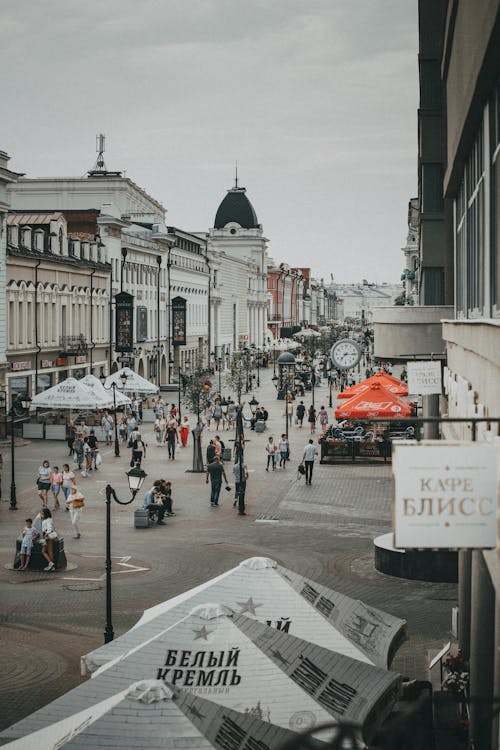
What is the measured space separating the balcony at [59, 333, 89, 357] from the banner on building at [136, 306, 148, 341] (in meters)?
14.4

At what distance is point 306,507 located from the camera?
31156mm

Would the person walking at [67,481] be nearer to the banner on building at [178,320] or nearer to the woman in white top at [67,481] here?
the woman in white top at [67,481]

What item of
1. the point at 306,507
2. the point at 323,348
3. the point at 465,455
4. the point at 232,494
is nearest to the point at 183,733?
the point at 465,455

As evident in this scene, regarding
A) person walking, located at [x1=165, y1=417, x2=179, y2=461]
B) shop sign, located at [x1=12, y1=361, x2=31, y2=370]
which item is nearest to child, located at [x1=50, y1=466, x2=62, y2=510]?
person walking, located at [x1=165, y1=417, x2=179, y2=461]

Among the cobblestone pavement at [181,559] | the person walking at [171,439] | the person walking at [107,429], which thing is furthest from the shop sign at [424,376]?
the person walking at [107,429]

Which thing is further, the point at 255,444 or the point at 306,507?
the point at 255,444

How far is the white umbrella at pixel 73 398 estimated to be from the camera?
4635cm

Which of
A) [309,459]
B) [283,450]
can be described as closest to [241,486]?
[309,459]

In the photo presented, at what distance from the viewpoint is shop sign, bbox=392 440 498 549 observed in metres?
6.85

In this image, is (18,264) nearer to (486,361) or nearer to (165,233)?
(165,233)

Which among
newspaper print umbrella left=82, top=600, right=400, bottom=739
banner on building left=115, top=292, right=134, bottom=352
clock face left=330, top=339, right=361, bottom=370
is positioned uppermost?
banner on building left=115, top=292, right=134, bottom=352

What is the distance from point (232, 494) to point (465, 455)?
1072 inches

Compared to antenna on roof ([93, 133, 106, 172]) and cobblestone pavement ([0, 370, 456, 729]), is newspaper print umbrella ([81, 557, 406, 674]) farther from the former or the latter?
antenna on roof ([93, 133, 106, 172])

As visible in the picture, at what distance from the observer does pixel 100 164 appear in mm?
100688
